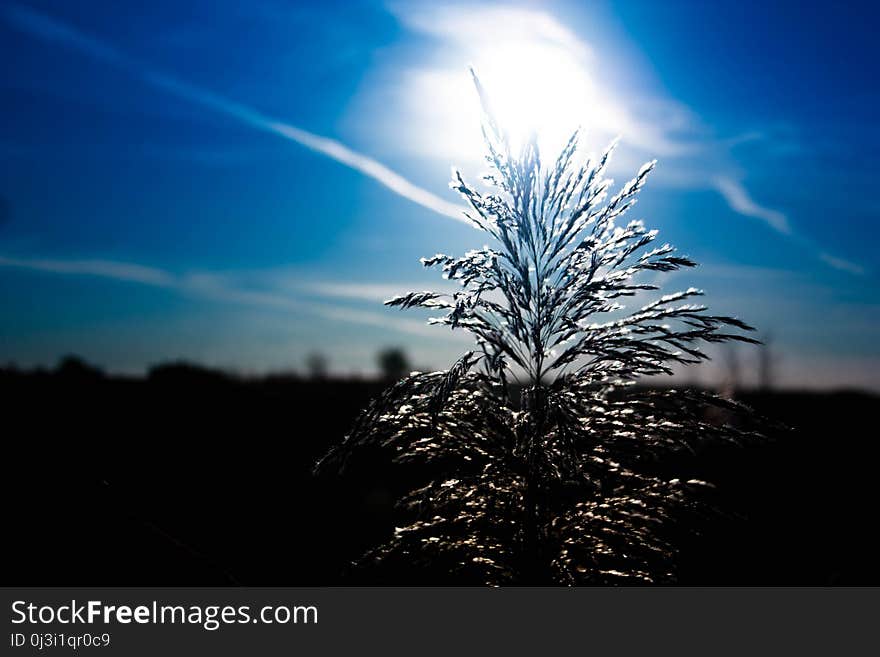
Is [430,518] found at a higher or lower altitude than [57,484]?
lower

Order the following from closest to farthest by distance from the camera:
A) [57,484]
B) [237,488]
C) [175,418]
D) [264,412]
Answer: [57,484], [237,488], [175,418], [264,412]

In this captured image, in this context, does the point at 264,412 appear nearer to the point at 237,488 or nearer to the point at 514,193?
the point at 237,488

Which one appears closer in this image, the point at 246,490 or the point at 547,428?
the point at 547,428

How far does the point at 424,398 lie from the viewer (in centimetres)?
275

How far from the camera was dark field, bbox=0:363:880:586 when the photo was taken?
7.60 feet

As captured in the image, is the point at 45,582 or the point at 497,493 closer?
the point at 45,582

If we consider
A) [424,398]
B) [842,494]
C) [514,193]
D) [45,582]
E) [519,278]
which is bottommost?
[842,494]

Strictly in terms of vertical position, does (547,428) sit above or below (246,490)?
above

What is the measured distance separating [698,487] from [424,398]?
1.33 m

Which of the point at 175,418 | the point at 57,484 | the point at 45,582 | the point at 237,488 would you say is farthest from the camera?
the point at 175,418

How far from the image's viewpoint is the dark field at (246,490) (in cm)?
232

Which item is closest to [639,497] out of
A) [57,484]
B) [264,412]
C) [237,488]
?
[57,484]

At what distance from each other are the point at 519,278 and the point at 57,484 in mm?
2111

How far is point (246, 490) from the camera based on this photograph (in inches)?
354
